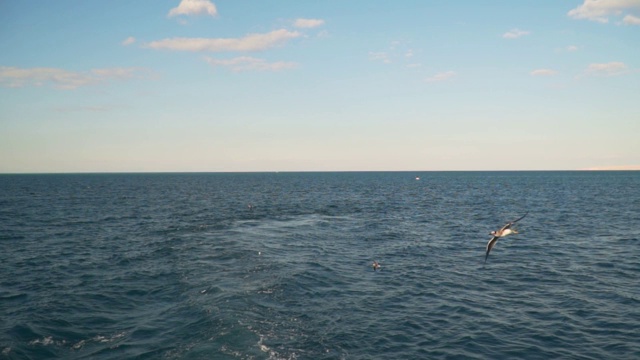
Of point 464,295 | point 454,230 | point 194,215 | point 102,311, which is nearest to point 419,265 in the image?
point 464,295

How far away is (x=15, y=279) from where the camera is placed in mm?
29250

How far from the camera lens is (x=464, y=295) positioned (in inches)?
1046

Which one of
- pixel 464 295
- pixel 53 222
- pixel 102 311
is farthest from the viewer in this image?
pixel 53 222

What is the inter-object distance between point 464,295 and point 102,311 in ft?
71.1

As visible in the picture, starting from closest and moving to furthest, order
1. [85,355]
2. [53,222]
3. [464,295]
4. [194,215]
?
[85,355], [464,295], [53,222], [194,215]

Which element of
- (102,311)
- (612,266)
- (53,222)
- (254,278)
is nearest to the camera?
(102,311)

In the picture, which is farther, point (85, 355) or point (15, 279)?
point (15, 279)

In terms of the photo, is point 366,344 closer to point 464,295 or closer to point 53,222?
point 464,295

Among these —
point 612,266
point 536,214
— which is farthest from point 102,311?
point 536,214

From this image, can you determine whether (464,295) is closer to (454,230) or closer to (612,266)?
(612,266)

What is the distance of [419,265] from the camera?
3434cm

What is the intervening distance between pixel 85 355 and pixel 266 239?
2704 centimetres

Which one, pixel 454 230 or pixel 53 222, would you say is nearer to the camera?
pixel 454 230

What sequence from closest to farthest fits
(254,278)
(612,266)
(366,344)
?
1. (366,344)
2. (254,278)
3. (612,266)
